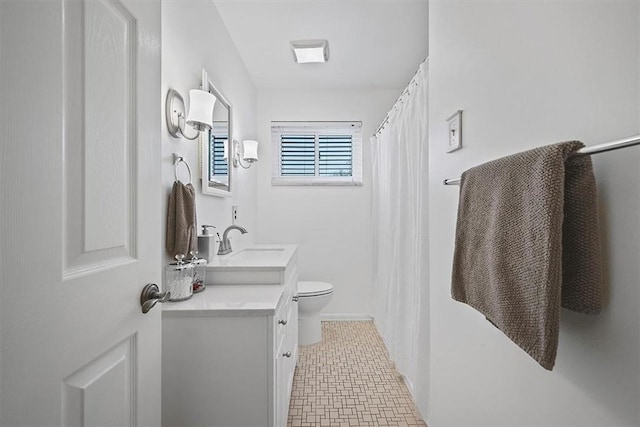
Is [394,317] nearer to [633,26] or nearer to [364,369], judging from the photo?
[364,369]

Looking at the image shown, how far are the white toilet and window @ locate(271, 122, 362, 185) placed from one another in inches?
46.8

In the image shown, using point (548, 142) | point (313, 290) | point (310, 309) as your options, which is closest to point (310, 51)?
point (313, 290)

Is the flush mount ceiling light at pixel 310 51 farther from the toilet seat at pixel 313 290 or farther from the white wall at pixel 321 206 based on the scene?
the toilet seat at pixel 313 290

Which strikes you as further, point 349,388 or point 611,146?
point 349,388

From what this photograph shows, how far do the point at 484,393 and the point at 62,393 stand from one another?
1.02 m

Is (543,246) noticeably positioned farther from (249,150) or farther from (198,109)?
(249,150)

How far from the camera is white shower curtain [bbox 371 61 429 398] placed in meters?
1.82

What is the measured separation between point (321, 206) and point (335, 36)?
60.7 inches

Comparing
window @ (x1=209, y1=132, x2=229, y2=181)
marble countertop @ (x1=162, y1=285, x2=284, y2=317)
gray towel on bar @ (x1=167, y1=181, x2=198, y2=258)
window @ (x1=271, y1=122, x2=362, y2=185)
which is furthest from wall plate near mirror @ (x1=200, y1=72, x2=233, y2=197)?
window @ (x1=271, y1=122, x2=362, y2=185)

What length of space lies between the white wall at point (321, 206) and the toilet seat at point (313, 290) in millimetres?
520

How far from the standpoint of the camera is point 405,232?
7.29ft

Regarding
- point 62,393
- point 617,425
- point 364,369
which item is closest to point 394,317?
point 364,369

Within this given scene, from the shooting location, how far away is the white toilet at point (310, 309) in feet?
8.66

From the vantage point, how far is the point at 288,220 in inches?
135
